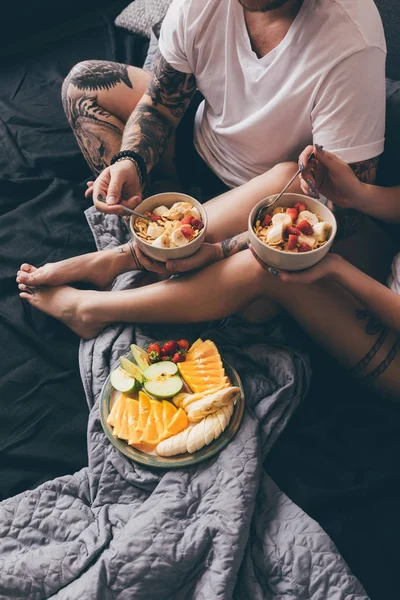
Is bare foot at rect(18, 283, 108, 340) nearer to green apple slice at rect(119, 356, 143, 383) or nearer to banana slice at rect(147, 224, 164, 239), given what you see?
green apple slice at rect(119, 356, 143, 383)

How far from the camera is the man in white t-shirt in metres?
1.20

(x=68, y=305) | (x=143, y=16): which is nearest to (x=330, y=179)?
(x=68, y=305)

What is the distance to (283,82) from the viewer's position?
51.1 inches

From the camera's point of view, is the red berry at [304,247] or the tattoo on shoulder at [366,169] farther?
the tattoo on shoulder at [366,169]

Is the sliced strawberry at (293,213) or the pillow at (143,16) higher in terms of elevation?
the pillow at (143,16)

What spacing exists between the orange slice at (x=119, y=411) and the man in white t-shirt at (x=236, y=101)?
446 millimetres

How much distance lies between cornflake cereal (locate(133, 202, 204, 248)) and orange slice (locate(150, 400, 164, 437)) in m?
0.35

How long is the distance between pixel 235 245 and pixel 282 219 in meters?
0.25

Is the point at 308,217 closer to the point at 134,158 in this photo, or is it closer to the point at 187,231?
the point at 187,231

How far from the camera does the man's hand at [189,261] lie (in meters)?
1.33

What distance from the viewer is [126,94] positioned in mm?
1695

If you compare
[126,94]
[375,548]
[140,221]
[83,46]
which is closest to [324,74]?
[140,221]

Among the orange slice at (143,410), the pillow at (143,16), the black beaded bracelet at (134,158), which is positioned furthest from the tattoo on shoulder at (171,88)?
the orange slice at (143,410)

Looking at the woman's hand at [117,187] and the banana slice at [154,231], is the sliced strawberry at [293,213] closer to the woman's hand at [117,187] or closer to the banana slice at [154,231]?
the banana slice at [154,231]
